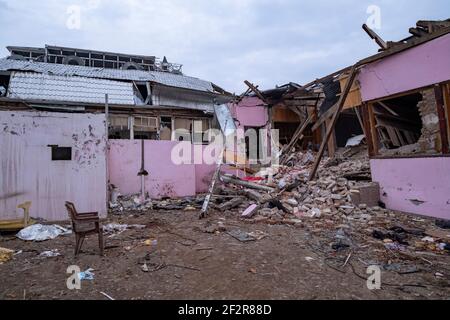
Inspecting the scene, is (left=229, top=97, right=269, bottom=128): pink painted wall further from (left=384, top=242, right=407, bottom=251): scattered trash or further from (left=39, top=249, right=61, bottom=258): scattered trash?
(left=39, top=249, right=61, bottom=258): scattered trash

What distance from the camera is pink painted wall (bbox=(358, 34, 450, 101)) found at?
5.67 m

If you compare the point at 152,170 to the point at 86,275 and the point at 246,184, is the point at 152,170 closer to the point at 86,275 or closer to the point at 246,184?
the point at 246,184

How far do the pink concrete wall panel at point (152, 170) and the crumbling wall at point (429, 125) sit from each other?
7079 millimetres

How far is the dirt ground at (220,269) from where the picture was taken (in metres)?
3.19

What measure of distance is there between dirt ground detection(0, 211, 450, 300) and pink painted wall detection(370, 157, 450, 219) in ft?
6.63

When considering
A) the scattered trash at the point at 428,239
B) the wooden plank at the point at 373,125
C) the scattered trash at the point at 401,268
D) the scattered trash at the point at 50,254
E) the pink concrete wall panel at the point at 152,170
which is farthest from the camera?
the pink concrete wall panel at the point at 152,170

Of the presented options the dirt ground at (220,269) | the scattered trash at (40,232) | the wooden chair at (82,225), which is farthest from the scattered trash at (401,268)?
the scattered trash at (40,232)

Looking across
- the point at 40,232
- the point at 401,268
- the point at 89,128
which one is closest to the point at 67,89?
the point at 89,128

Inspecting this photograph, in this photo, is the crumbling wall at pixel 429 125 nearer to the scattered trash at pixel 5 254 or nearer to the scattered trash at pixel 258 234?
the scattered trash at pixel 258 234

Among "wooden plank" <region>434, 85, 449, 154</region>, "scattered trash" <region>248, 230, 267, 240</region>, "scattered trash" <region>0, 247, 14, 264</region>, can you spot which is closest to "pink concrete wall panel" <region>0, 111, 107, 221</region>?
"scattered trash" <region>0, 247, 14, 264</region>

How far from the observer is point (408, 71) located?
20.7 feet
